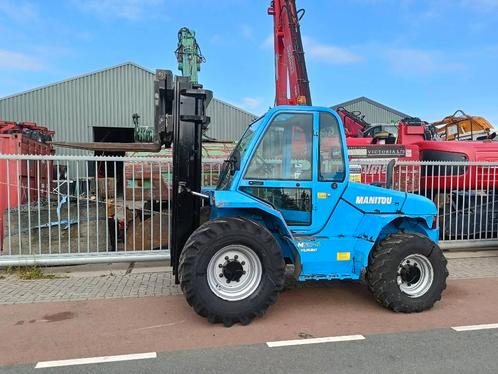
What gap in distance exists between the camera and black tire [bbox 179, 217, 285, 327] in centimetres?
455

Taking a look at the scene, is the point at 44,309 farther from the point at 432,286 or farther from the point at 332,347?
the point at 432,286

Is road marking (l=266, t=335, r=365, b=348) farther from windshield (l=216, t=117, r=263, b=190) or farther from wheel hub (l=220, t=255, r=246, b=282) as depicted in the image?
windshield (l=216, t=117, r=263, b=190)

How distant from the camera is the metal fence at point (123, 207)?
278 inches

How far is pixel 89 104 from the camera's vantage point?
21219mm

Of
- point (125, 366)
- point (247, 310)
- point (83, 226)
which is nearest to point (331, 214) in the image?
point (247, 310)

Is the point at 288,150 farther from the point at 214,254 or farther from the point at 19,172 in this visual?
the point at 19,172

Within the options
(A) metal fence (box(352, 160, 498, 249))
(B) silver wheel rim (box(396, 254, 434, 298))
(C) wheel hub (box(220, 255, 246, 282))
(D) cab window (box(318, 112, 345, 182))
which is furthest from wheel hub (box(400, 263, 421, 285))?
(A) metal fence (box(352, 160, 498, 249))

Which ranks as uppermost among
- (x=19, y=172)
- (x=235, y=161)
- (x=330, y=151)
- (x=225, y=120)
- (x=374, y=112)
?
(x=374, y=112)

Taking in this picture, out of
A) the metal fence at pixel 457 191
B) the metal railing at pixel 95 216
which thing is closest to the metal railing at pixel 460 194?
the metal fence at pixel 457 191

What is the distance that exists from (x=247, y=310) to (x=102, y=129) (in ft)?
63.1

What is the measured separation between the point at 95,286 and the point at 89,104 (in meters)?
16.8

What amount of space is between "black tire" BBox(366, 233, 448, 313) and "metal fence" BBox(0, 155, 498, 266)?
131 cm

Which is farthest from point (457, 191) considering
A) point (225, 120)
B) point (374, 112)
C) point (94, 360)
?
point (374, 112)

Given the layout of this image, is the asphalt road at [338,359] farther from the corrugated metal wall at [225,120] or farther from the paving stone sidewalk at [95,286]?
the corrugated metal wall at [225,120]
